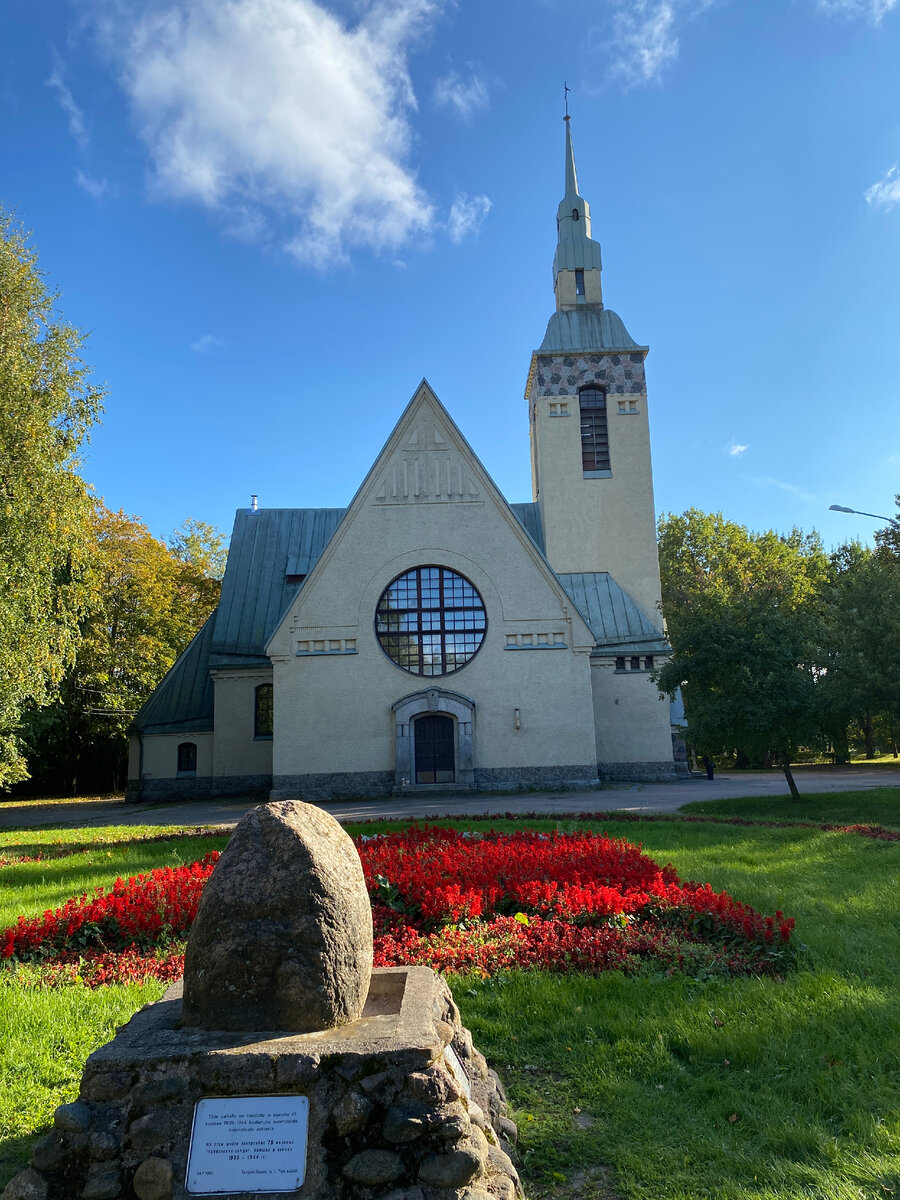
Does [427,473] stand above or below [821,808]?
above

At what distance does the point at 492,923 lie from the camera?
773 cm

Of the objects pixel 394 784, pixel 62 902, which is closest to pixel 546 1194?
pixel 62 902

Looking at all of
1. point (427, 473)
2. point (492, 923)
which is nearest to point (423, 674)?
point (427, 473)

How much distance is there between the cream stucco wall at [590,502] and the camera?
32344mm

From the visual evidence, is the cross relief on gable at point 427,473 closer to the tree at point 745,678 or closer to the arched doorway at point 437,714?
the arched doorway at point 437,714

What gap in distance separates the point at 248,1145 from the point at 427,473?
24548mm

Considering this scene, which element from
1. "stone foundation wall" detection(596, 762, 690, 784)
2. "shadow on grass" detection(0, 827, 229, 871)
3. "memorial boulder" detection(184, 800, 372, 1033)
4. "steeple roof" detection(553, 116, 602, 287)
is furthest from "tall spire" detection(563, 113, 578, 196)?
"memorial boulder" detection(184, 800, 372, 1033)

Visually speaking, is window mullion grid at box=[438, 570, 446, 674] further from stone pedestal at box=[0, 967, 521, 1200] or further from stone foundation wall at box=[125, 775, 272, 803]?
stone pedestal at box=[0, 967, 521, 1200]

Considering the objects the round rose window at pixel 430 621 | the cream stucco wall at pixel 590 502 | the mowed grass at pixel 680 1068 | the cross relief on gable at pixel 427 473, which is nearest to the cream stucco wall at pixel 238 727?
the round rose window at pixel 430 621

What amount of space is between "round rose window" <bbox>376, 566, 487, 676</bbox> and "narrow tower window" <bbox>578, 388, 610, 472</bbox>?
9460 mm

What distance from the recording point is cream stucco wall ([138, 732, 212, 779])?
29844mm

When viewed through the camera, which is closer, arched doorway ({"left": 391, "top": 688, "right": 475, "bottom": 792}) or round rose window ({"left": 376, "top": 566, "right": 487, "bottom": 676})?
arched doorway ({"left": 391, "top": 688, "right": 475, "bottom": 792})

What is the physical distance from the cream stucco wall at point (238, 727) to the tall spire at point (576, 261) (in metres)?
20.0

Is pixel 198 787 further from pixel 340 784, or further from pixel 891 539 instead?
Answer: pixel 891 539
